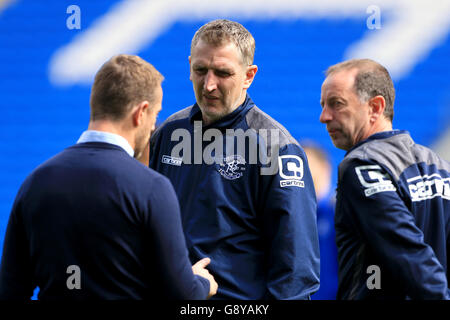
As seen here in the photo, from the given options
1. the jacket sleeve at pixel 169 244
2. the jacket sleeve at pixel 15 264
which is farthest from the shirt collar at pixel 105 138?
the jacket sleeve at pixel 15 264

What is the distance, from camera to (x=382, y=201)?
216 centimetres

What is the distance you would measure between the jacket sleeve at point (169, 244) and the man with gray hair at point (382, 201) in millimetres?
772

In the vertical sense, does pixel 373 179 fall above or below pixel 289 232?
above

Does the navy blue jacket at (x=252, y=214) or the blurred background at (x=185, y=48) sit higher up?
the blurred background at (x=185, y=48)

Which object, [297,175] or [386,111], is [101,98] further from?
[386,111]

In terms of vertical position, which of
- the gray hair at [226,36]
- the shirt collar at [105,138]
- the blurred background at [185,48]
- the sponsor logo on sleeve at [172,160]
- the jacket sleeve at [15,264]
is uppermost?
the blurred background at [185,48]

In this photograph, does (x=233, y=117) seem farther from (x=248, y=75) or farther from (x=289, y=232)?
(x=289, y=232)

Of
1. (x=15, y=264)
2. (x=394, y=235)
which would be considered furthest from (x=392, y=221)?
(x=15, y=264)

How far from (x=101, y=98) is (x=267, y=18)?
3442mm

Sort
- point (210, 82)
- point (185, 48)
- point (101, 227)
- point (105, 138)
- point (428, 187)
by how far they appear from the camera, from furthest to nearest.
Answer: point (185, 48)
point (210, 82)
point (428, 187)
point (105, 138)
point (101, 227)

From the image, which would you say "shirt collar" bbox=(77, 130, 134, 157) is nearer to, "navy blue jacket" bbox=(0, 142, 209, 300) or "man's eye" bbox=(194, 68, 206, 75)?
"navy blue jacket" bbox=(0, 142, 209, 300)

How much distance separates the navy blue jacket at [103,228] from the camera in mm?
1684

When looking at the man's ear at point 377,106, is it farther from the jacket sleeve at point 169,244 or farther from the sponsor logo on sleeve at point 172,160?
the jacket sleeve at point 169,244

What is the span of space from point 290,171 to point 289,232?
0.24 metres
